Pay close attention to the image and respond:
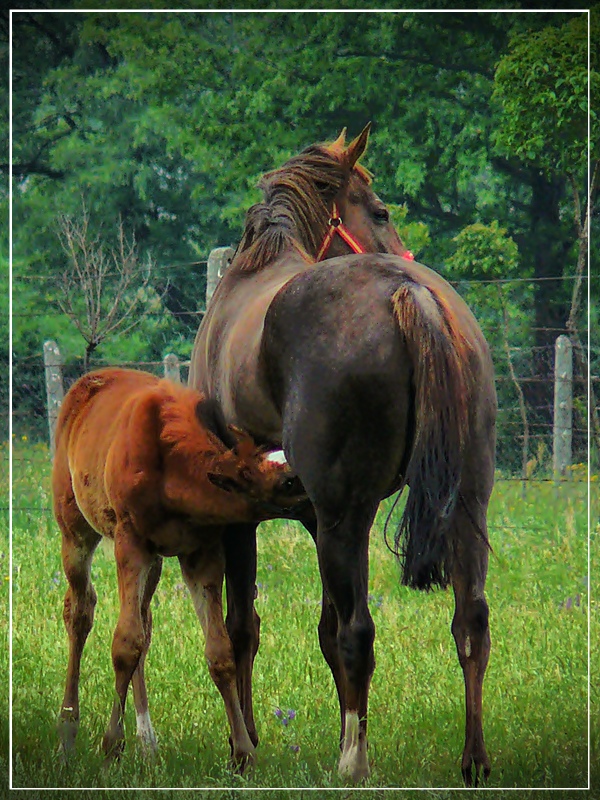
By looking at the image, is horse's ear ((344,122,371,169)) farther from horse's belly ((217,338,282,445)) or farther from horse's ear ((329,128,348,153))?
horse's belly ((217,338,282,445))

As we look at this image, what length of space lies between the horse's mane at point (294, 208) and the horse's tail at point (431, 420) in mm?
1223

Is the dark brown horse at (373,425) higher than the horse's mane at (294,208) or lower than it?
lower

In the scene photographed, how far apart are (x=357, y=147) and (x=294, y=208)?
415mm

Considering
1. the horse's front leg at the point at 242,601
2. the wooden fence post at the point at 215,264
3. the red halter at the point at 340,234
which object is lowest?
the horse's front leg at the point at 242,601

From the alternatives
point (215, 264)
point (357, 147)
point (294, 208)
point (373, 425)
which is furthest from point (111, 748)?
point (215, 264)

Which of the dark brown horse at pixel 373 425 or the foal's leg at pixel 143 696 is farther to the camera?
the foal's leg at pixel 143 696

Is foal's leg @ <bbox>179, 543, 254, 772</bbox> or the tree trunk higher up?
the tree trunk

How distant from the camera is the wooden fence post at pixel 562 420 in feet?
21.6

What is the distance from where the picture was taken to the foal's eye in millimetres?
6070

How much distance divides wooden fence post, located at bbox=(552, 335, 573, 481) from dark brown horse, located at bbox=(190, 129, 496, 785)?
155 centimetres

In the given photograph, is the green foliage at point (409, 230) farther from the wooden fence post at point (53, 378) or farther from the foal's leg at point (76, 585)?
the wooden fence post at point (53, 378)

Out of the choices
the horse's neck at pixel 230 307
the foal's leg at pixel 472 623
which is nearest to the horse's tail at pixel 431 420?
the foal's leg at pixel 472 623

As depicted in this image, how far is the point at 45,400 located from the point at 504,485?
11.4ft

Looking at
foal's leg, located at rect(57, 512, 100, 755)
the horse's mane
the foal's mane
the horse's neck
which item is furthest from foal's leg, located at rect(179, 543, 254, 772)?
the horse's mane
